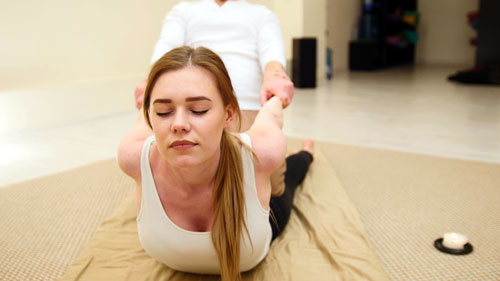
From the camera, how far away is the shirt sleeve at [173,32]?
175cm

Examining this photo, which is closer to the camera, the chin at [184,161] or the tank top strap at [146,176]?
the chin at [184,161]

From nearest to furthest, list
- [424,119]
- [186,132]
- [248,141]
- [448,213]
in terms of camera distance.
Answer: [186,132] < [248,141] < [448,213] < [424,119]

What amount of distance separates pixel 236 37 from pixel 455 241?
106cm

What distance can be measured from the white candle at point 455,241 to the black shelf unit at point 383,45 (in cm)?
582

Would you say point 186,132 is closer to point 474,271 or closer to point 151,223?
point 151,223

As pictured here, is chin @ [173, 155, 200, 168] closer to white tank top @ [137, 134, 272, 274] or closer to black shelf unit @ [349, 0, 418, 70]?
white tank top @ [137, 134, 272, 274]

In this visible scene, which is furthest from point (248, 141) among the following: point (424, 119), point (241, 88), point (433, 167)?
point (424, 119)

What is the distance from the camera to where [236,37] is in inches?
70.8

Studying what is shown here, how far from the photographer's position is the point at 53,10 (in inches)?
140

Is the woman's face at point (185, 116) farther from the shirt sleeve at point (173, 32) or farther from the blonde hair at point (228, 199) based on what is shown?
the shirt sleeve at point (173, 32)

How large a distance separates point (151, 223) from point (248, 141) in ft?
1.02

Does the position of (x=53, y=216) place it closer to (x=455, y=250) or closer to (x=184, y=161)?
(x=184, y=161)

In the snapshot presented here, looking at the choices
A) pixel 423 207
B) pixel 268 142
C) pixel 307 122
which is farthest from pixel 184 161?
pixel 307 122

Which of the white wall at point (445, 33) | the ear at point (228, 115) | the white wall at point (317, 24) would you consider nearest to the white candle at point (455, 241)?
the ear at point (228, 115)
